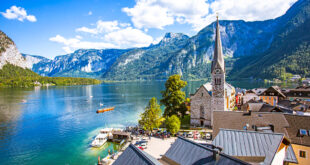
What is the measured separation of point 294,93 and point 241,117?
162 ft

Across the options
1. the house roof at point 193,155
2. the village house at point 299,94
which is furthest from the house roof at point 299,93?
the house roof at point 193,155

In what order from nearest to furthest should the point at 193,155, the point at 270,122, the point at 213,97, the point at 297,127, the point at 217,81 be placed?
the point at 193,155
the point at 297,127
the point at 270,122
the point at 217,81
the point at 213,97

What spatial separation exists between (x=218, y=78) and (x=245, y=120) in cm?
1397

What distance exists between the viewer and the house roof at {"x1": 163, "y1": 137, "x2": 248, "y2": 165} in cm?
920

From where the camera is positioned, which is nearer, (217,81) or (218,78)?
(218,78)

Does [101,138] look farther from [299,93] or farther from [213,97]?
[299,93]

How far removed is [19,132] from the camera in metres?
50.2

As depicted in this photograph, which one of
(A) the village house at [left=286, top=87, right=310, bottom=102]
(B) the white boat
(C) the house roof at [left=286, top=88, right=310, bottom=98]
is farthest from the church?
(C) the house roof at [left=286, top=88, right=310, bottom=98]

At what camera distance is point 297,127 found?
78.0ft

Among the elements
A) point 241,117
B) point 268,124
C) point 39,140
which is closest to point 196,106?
point 241,117

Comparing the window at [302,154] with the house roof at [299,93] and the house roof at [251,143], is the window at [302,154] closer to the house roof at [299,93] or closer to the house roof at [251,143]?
the house roof at [251,143]

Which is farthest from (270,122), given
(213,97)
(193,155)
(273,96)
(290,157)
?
(273,96)

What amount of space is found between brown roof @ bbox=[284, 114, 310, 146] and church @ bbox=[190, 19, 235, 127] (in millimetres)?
15247

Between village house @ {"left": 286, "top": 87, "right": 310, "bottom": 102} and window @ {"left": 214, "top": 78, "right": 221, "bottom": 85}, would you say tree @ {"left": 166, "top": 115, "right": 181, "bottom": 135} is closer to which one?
window @ {"left": 214, "top": 78, "right": 221, "bottom": 85}
